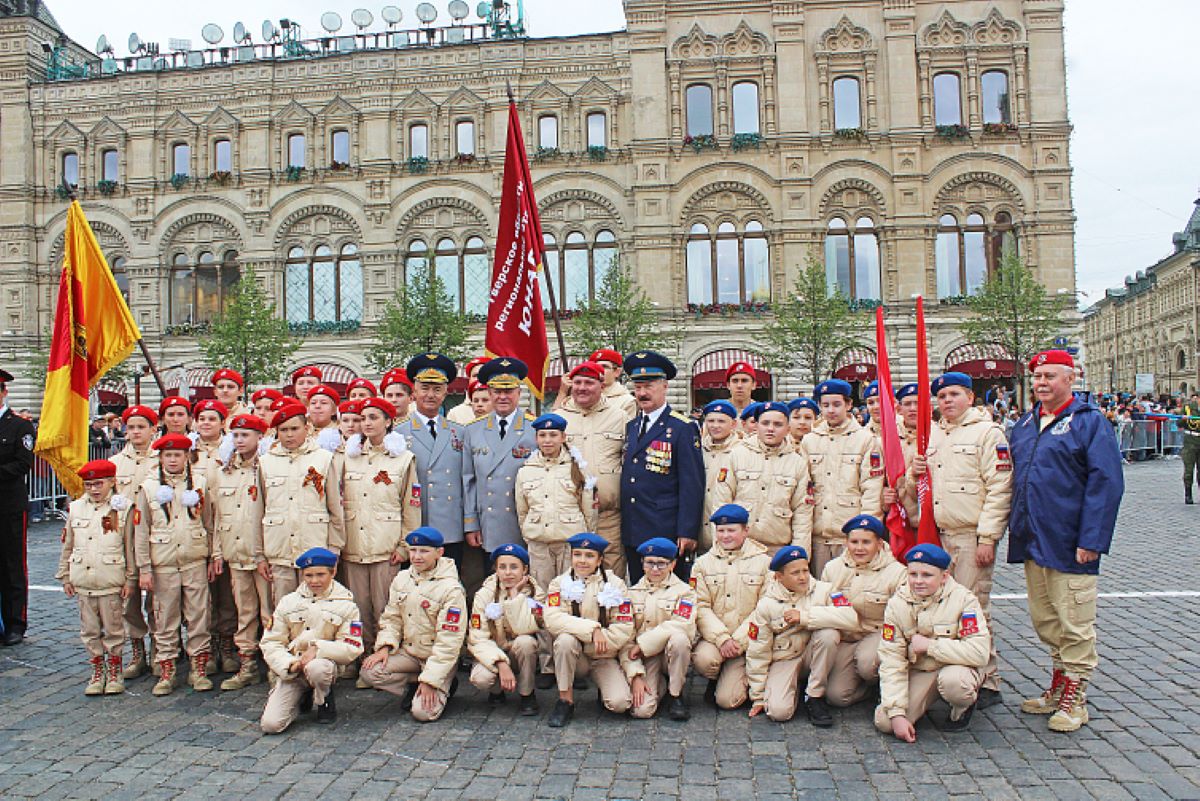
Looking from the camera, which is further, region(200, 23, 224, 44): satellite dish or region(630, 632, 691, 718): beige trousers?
region(200, 23, 224, 44): satellite dish

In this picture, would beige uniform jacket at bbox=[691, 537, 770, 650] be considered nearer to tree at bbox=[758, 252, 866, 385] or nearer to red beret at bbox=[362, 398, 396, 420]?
red beret at bbox=[362, 398, 396, 420]

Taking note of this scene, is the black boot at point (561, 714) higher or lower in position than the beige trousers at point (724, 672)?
lower

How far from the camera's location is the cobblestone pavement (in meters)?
4.87

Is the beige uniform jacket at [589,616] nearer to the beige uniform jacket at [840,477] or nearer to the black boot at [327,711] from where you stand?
the black boot at [327,711]

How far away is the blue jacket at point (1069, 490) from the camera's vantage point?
560 cm

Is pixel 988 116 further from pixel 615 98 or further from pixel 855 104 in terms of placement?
pixel 615 98

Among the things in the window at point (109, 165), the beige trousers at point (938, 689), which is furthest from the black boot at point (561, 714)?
the window at point (109, 165)

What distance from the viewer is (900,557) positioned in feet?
22.5

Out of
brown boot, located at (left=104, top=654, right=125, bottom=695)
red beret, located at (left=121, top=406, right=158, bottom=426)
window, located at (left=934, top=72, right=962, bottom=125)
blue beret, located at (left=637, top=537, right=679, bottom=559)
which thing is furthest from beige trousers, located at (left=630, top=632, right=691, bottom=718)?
window, located at (left=934, top=72, right=962, bottom=125)

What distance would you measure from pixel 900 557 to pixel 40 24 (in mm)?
39438

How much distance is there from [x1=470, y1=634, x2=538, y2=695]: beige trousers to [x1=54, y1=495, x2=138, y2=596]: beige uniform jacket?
114 inches

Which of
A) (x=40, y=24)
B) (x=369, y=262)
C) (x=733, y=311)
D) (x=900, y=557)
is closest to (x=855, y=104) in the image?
(x=733, y=311)

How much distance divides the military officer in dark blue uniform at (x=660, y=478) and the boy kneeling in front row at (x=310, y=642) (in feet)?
7.15

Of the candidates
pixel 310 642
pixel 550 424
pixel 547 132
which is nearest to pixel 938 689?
pixel 550 424
